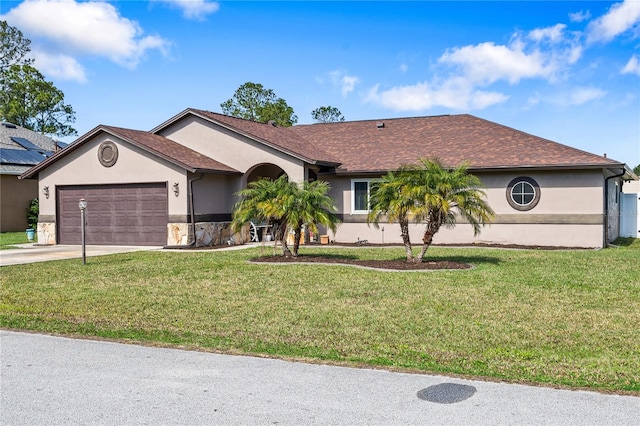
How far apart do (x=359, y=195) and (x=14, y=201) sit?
18.4 metres

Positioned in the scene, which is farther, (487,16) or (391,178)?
(487,16)

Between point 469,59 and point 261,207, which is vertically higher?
point 469,59

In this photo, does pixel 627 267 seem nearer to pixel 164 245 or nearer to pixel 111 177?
pixel 164 245

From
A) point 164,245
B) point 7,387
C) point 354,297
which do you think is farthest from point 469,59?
point 7,387

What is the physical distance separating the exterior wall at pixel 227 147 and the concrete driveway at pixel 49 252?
4.48 metres

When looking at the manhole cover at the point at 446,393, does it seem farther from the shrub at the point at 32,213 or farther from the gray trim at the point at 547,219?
the shrub at the point at 32,213

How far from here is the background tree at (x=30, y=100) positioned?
2126 inches

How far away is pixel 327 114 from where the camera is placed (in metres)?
65.6

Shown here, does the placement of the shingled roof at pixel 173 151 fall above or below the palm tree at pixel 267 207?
above

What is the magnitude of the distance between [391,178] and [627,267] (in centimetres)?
583

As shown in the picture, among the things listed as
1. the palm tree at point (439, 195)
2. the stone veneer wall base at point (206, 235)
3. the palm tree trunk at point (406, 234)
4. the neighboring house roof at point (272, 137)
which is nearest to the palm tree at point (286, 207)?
the palm tree trunk at point (406, 234)

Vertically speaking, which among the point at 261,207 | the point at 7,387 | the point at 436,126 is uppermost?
the point at 436,126

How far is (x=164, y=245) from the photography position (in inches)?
880

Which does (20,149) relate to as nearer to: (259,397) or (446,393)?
(259,397)
